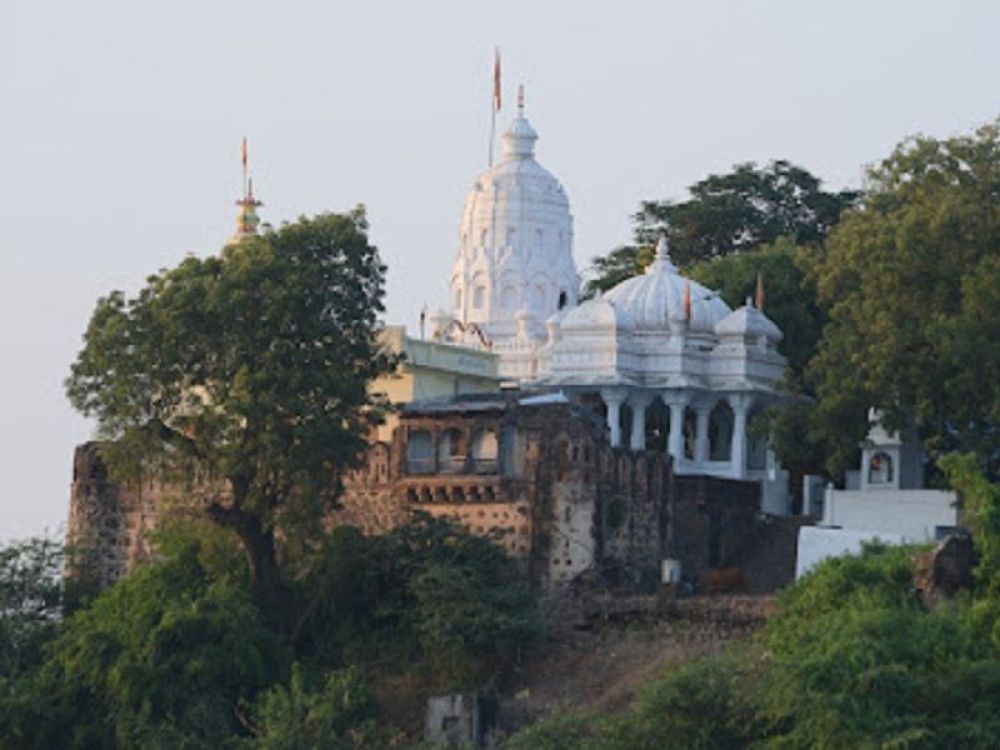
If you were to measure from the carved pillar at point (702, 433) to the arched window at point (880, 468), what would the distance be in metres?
3.05

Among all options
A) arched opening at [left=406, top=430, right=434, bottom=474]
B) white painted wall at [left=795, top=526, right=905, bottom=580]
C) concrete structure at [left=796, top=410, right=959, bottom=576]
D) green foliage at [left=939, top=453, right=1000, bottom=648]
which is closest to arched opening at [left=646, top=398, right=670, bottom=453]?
concrete structure at [left=796, top=410, right=959, bottom=576]

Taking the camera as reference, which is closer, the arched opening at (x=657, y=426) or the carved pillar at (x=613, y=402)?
the carved pillar at (x=613, y=402)

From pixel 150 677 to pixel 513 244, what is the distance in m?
18.8

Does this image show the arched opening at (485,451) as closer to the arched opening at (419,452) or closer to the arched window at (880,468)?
the arched opening at (419,452)

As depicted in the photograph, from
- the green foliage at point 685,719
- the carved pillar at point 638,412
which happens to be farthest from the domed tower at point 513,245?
the green foliage at point 685,719

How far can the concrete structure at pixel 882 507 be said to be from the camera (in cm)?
4091

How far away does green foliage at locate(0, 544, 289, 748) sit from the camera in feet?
121

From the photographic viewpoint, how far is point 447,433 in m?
41.4

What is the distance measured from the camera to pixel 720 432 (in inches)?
1882

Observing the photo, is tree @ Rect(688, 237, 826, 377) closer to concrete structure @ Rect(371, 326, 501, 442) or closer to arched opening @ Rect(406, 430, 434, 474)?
concrete structure @ Rect(371, 326, 501, 442)

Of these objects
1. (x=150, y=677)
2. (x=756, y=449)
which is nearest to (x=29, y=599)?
(x=150, y=677)

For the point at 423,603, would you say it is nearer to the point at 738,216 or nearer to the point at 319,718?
the point at 319,718

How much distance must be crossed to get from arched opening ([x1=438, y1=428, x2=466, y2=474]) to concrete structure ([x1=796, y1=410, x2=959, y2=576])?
4.23 meters

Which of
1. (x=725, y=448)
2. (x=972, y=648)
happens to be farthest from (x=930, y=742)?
(x=725, y=448)
